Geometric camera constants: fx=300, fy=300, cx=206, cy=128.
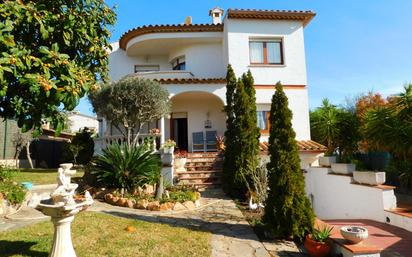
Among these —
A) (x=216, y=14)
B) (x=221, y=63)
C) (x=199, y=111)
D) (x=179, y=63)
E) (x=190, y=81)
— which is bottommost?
(x=199, y=111)

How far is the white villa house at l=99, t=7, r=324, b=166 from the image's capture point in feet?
53.5

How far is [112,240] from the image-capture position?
20.1 feet

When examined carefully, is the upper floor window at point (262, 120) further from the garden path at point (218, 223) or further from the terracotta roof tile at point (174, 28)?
the garden path at point (218, 223)

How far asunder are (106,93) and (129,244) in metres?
8.49

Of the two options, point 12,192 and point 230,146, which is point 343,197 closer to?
point 230,146

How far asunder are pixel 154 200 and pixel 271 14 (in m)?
12.5

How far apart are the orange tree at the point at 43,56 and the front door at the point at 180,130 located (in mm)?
13168

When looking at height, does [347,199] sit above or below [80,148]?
below

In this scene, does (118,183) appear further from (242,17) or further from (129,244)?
(242,17)

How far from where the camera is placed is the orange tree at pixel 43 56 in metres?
3.60

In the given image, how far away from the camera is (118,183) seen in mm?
10508

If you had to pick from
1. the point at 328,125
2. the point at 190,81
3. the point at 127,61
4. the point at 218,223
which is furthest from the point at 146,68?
the point at 218,223

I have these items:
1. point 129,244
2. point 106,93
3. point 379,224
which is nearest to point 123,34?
point 106,93

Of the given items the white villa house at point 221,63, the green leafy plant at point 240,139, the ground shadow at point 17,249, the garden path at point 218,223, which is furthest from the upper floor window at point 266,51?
the ground shadow at point 17,249
